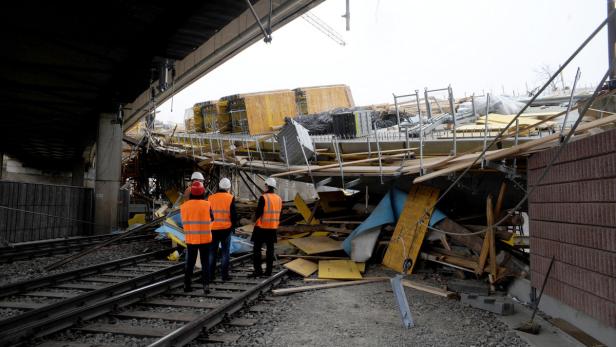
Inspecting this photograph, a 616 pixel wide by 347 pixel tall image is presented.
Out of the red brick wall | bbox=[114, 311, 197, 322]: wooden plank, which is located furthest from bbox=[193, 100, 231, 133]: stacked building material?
the red brick wall

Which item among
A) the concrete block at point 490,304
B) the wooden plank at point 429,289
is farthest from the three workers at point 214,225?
the concrete block at point 490,304

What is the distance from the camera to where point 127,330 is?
4996 millimetres

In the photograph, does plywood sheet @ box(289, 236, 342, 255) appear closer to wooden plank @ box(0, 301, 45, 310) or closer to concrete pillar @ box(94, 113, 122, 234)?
wooden plank @ box(0, 301, 45, 310)

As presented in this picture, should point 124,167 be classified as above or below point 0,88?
below

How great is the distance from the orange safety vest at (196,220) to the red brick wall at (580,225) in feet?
16.7

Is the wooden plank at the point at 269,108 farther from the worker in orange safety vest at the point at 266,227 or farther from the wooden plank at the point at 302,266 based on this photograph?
the worker in orange safety vest at the point at 266,227

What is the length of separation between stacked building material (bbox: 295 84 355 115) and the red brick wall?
44.5ft

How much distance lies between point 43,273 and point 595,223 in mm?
10010

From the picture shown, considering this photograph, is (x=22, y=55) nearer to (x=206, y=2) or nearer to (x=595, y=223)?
(x=206, y=2)

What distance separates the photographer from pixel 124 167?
30.9 meters

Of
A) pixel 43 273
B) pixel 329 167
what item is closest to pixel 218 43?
pixel 329 167

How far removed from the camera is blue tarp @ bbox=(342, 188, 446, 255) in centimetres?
963

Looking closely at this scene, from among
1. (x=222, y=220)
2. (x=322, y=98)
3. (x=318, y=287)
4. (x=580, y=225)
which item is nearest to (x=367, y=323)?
(x=318, y=287)

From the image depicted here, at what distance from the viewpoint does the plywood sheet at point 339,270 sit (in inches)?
335
